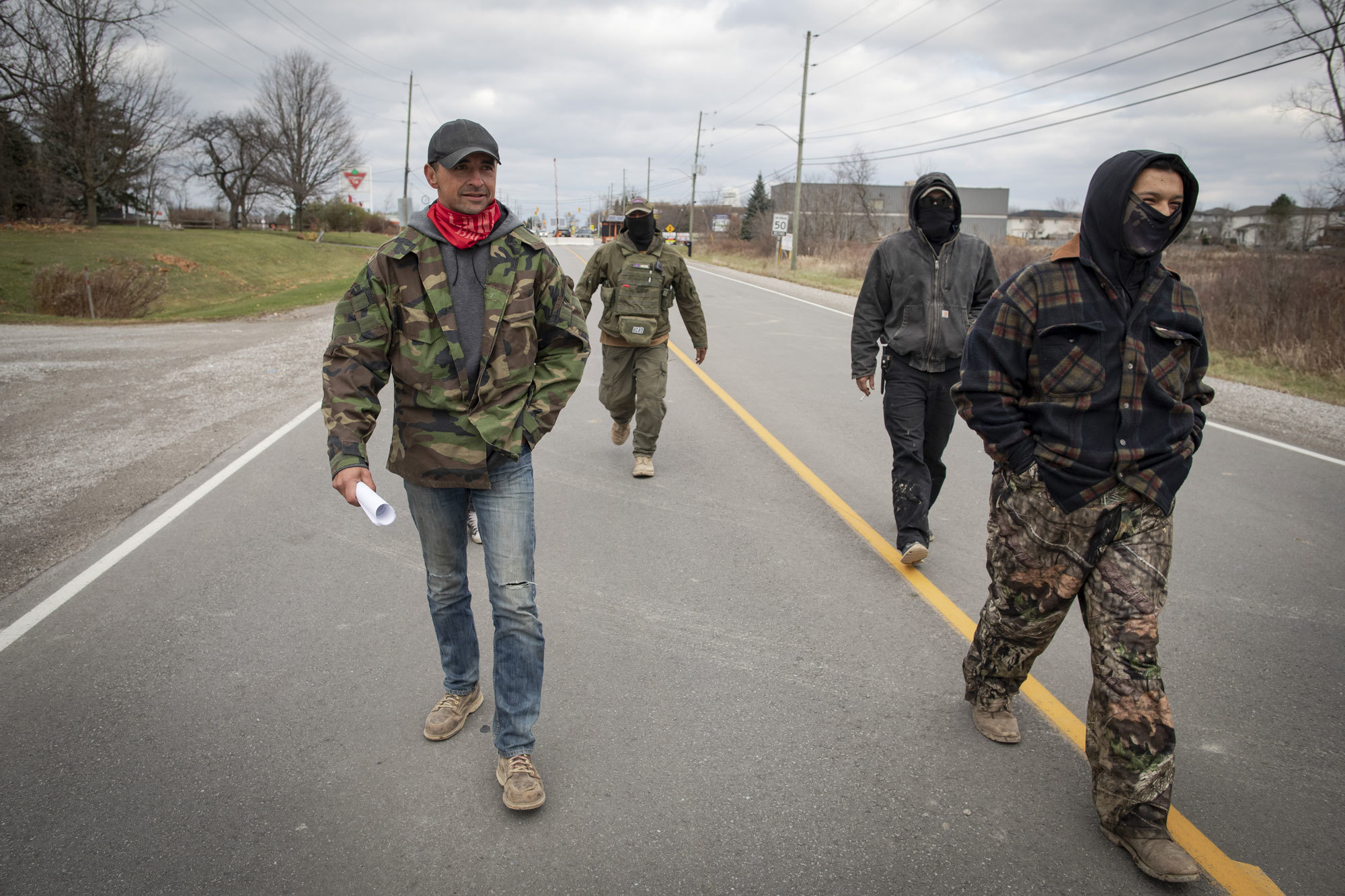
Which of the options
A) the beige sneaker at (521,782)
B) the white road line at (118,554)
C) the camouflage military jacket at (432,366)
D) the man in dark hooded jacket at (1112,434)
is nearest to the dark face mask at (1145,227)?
the man in dark hooded jacket at (1112,434)

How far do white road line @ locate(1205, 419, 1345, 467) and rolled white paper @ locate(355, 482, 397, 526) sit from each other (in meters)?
7.12

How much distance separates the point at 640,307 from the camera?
679cm

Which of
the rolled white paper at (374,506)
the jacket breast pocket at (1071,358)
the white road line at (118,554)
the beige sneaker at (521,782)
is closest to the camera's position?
the rolled white paper at (374,506)

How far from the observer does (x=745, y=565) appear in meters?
5.06

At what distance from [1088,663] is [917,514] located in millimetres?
1241

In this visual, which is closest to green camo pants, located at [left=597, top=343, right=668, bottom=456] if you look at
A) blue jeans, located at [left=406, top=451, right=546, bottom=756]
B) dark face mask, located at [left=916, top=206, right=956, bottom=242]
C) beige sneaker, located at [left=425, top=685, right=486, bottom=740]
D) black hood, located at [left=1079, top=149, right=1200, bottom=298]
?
dark face mask, located at [left=916, top=206, right=956, bottom=242]

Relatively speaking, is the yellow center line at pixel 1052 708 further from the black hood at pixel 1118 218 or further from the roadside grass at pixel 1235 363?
the roadside grass at pixel 1235 363

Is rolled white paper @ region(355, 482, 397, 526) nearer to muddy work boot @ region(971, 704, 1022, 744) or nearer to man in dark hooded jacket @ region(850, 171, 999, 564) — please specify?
muddy work boot @ region(971, 704, 1022, 744)

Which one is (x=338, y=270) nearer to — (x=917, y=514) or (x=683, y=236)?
(x=683, y=236)

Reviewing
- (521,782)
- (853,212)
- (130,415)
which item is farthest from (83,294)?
(853,212)

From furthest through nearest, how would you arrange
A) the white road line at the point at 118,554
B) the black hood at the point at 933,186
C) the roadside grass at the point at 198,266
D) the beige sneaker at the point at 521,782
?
the roadside grass at the point at 198,266 < the black hood at the point at 933,186 < the white road line at the point at 118,554 < the beige sneaker at the point at 521,782

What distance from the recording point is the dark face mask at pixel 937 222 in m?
4.79

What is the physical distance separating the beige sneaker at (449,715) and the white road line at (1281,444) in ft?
21.6

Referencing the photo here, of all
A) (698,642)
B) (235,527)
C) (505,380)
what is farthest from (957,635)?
(235,527)
